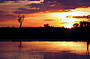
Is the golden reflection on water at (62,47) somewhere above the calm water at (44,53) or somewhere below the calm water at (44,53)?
below

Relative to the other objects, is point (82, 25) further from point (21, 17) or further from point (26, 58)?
point (26, 58)

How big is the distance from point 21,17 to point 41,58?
63561mm

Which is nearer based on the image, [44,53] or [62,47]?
[44,53]

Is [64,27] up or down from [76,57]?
down

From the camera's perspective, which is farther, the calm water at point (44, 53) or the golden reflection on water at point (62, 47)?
the golden reflection on water at point (62, 47)

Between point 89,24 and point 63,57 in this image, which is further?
point 89,24

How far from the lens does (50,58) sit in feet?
72.4

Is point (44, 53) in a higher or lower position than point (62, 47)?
higher

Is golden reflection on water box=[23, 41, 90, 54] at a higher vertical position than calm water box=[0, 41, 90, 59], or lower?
lower

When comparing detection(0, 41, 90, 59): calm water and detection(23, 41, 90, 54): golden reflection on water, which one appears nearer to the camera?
detection(0, 41, 90, 59): calm water

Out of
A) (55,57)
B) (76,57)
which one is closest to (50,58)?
(55,57)

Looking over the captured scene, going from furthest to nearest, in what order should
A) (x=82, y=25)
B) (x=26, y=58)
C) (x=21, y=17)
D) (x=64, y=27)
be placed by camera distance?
(x=64, y=27) < (x=82, y=25) < (x=21, y=17) < (x=26, y=58)

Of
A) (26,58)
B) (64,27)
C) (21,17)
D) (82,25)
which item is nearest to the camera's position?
(26,58)

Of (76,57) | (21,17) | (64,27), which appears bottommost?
(64,27)
